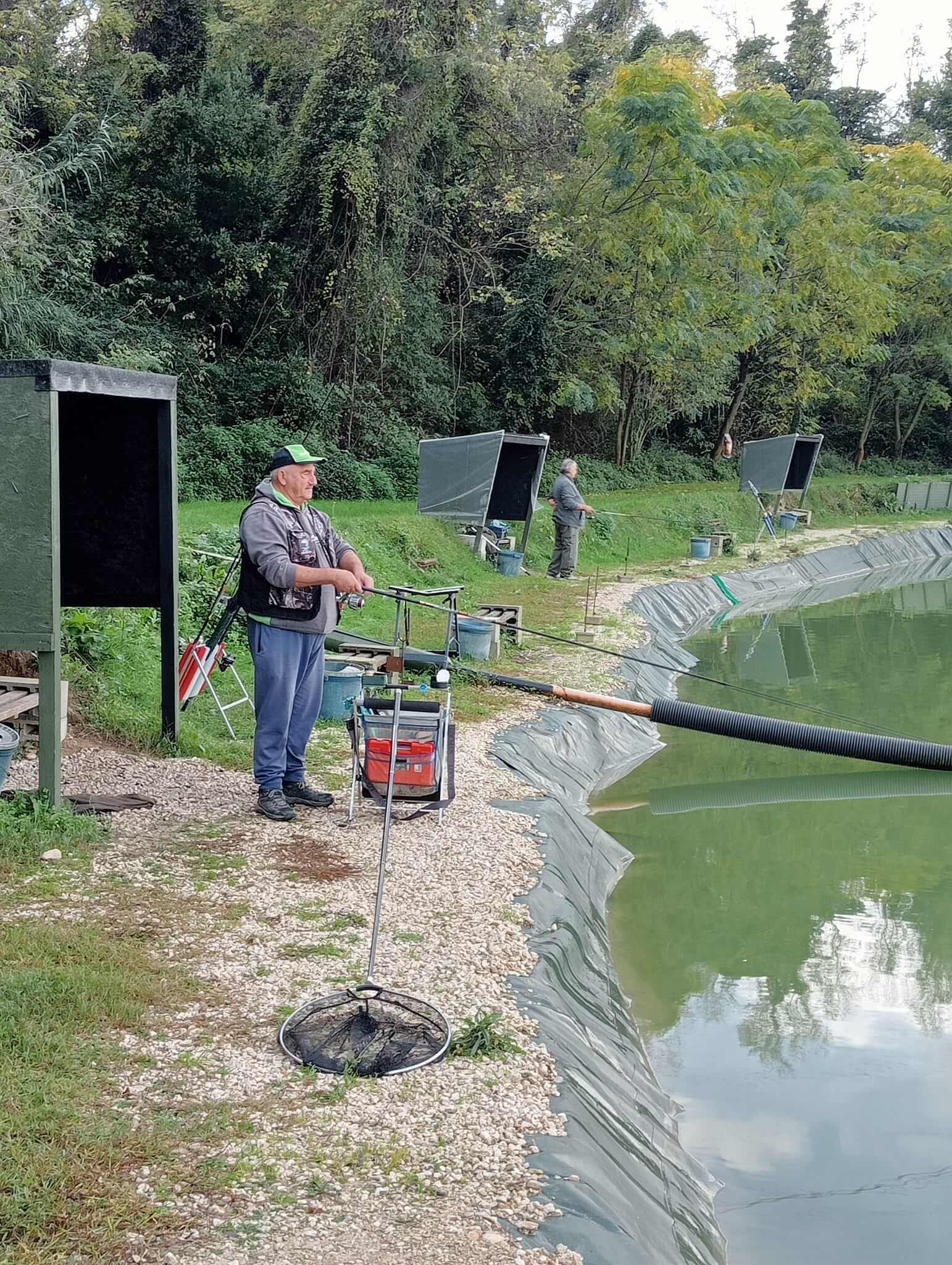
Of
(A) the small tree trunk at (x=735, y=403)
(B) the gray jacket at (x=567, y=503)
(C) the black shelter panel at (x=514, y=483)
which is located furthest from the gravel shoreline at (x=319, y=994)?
(A) the small tree trunk at (x=735, y=403)

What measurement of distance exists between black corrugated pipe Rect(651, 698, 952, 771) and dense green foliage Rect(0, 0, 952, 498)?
11345mm

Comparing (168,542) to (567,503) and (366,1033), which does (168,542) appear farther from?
(567,503)

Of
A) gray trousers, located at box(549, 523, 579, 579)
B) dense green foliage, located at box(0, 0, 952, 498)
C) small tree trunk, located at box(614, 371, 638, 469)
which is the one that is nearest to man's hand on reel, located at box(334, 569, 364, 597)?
gray trousers, located at box(549, 523, 579, 579)

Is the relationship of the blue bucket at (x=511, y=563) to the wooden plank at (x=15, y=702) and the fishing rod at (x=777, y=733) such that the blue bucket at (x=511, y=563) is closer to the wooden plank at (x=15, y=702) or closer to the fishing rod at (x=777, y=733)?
the fishing rod at (x=777, y=733)

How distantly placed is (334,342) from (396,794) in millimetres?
17782

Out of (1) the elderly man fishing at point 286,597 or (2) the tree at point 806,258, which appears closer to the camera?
(1) the elderly man fishing at point 286,597

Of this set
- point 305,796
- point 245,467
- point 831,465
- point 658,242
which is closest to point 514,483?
point 245,467

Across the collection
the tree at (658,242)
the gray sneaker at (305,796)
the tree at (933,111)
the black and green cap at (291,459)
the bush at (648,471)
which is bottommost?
the bush at (648,471)

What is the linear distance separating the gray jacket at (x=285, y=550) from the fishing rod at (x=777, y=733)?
3.36 metres

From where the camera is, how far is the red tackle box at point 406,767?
19.1ft

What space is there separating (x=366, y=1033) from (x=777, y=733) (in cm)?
592

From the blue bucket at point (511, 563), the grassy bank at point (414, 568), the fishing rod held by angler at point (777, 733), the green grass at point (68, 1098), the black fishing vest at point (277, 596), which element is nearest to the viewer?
the green grass at point (68, 1098)

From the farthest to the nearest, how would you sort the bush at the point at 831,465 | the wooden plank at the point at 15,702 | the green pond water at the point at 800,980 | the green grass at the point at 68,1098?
the bush at the point at 831,465 < the wooden plank at the point at 15,702 < the green pond water at the point at 800,980 < the green grass at the point at 68,1098

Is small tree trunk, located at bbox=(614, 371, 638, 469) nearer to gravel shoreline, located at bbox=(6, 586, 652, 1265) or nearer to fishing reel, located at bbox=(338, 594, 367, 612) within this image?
gravel shoreline, located at bbox=(6, 586, 652, 1265)
